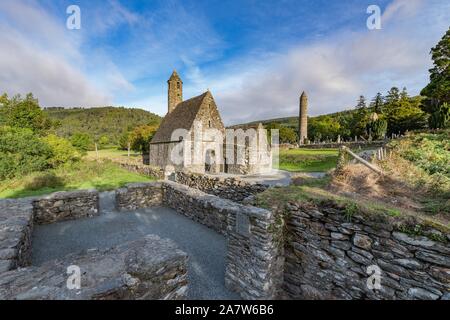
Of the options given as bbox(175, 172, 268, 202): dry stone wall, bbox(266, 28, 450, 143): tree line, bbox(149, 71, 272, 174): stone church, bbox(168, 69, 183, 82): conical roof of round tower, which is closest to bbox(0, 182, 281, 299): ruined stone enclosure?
bbox(175, 172, 268, 202): dry stone wall

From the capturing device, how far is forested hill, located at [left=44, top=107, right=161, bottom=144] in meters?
84.9

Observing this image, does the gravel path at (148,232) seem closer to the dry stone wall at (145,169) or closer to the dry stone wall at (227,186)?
the dry stone wall at (227,186)

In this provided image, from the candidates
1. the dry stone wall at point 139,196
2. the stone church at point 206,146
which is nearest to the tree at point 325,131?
the stone church at point 206,146

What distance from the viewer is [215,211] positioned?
20.9 feet

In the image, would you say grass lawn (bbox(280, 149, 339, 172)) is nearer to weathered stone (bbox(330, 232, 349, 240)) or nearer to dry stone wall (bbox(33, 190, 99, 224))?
weathered stone (bbox(330, 232, 349, 240))

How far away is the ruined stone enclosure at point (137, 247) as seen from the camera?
8.09 feet

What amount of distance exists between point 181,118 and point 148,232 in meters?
16.5

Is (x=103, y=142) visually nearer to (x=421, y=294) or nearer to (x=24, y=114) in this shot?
(x=24, y=114)

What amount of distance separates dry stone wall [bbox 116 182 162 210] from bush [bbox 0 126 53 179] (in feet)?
41.5

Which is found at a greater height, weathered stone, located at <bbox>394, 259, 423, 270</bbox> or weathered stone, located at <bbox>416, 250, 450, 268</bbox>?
weathered stone, located at <bbox>416, 250, 450, 268</bbox>

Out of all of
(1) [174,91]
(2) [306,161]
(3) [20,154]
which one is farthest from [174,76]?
(2) [306,161]

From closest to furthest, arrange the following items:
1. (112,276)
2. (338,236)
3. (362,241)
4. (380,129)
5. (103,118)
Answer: (112,276), (362,241), (338,236), (380,129), (103,118)

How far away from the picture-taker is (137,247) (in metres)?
3.15
